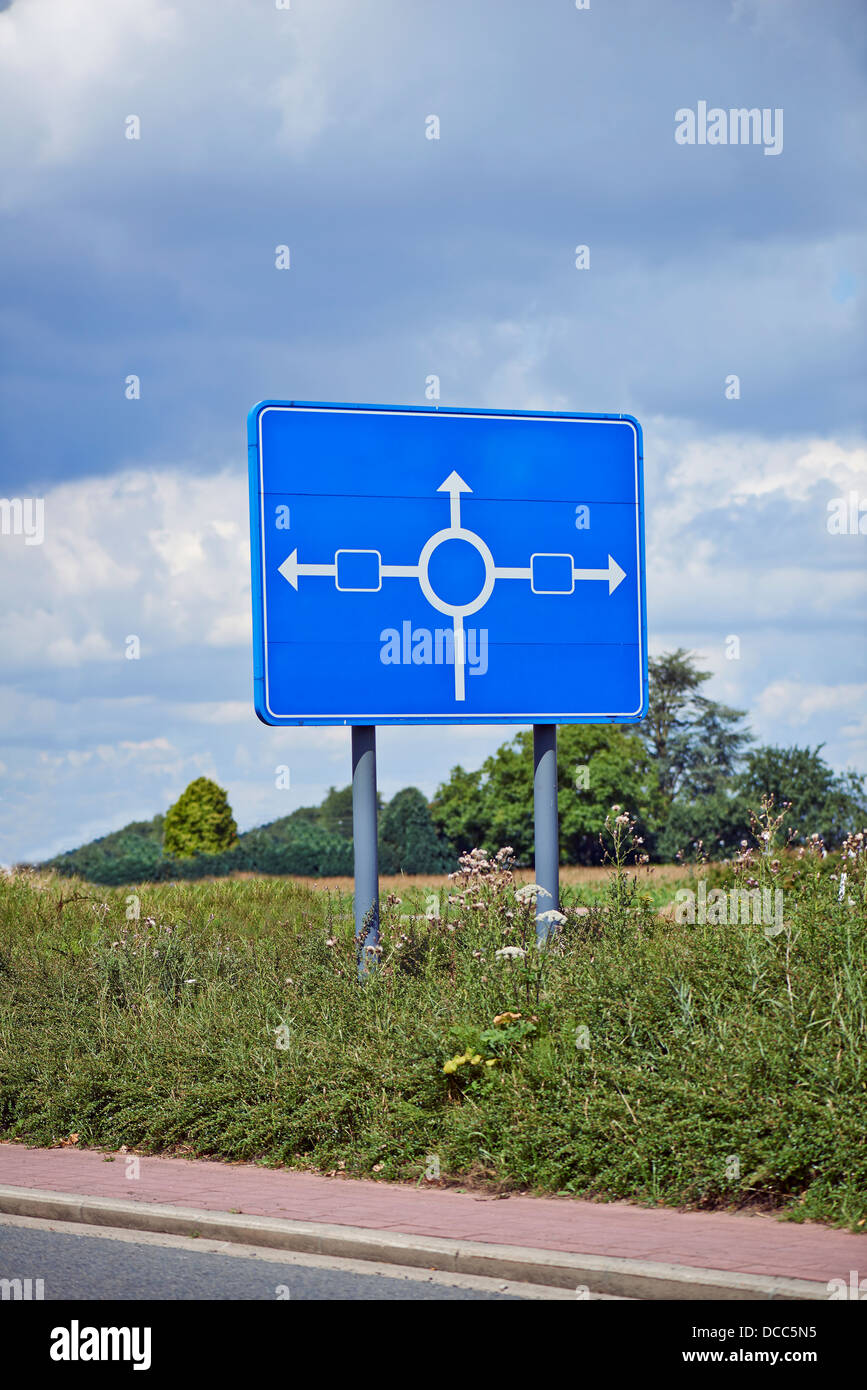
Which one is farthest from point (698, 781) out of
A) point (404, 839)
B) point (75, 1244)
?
point (75, 1244)

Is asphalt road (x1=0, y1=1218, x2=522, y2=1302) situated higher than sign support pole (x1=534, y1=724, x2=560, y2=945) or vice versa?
sign support pole (x1=534, y1=724, x2=560, y2=945)

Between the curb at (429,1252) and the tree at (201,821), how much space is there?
77.2 meters

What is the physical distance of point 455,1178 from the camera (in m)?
8.45

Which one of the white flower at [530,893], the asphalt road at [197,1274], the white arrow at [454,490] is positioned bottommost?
the asphalt road at [197,1274]

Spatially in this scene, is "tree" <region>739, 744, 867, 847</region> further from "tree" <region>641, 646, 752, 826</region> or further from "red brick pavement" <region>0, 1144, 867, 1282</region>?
"red brick pavement" <region>0, 1144, 867, 1282</region>

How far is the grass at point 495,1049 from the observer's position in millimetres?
7555

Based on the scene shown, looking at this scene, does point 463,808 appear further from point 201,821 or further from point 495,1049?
point 495,1049

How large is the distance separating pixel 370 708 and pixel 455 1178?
463 centimetres

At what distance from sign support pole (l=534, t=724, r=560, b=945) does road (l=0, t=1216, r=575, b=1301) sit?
16.1 ft

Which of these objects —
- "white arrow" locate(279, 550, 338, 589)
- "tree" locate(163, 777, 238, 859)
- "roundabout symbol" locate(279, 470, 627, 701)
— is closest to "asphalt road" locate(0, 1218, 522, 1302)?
"white arrow" locate(279, 550, 338, 589)

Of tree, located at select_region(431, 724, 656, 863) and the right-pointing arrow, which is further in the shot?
tree, located at select_region(431, 724, 656, 863)

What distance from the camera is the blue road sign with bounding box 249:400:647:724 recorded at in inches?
473

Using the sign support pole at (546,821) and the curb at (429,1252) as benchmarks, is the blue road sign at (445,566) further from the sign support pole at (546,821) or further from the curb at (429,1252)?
the curb at (429,1252)

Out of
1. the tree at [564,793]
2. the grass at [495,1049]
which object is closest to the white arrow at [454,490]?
the grass at [495,1049]
